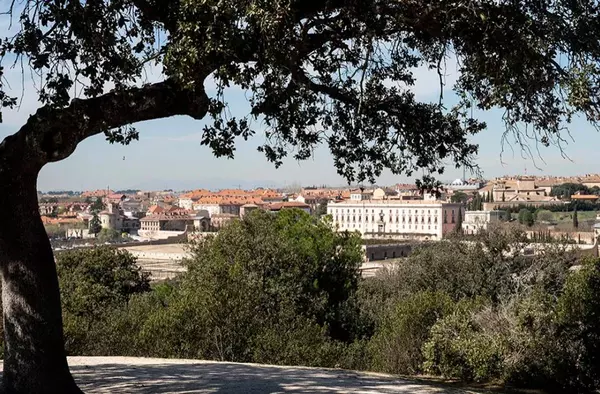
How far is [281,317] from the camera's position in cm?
1764

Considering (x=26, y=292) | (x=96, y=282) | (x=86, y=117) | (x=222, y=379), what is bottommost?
(x=96, y=282)

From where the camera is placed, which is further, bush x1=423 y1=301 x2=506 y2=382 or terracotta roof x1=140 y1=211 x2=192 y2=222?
terracotta roof x1=140 y1=211 x2=192 y2=222

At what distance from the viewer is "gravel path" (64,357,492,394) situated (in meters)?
7.89

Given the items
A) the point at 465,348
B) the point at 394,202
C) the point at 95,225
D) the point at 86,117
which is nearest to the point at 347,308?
the point at 465,348

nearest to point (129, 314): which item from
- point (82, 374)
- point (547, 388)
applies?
point (82, 374)

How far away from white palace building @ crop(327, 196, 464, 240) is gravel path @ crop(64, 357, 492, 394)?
98.9m

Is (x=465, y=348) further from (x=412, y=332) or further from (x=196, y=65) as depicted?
(x=196, y=65)

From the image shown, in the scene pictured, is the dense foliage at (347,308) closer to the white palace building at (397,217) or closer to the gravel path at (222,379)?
the gravel path at (222,379)

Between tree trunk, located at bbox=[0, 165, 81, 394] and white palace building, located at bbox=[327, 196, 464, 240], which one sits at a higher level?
tree trunk, located at bbox=[0, 165, 81, 394]

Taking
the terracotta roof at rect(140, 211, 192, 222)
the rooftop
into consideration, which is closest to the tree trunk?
the rooftop

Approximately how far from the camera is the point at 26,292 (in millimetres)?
6008

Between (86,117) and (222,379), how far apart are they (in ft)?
13.4

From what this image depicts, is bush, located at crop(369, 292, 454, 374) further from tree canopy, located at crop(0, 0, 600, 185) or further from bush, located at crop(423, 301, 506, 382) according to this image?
tree canopy, located at crop(0, 0, 600, 185)

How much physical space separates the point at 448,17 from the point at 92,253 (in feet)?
73.5
